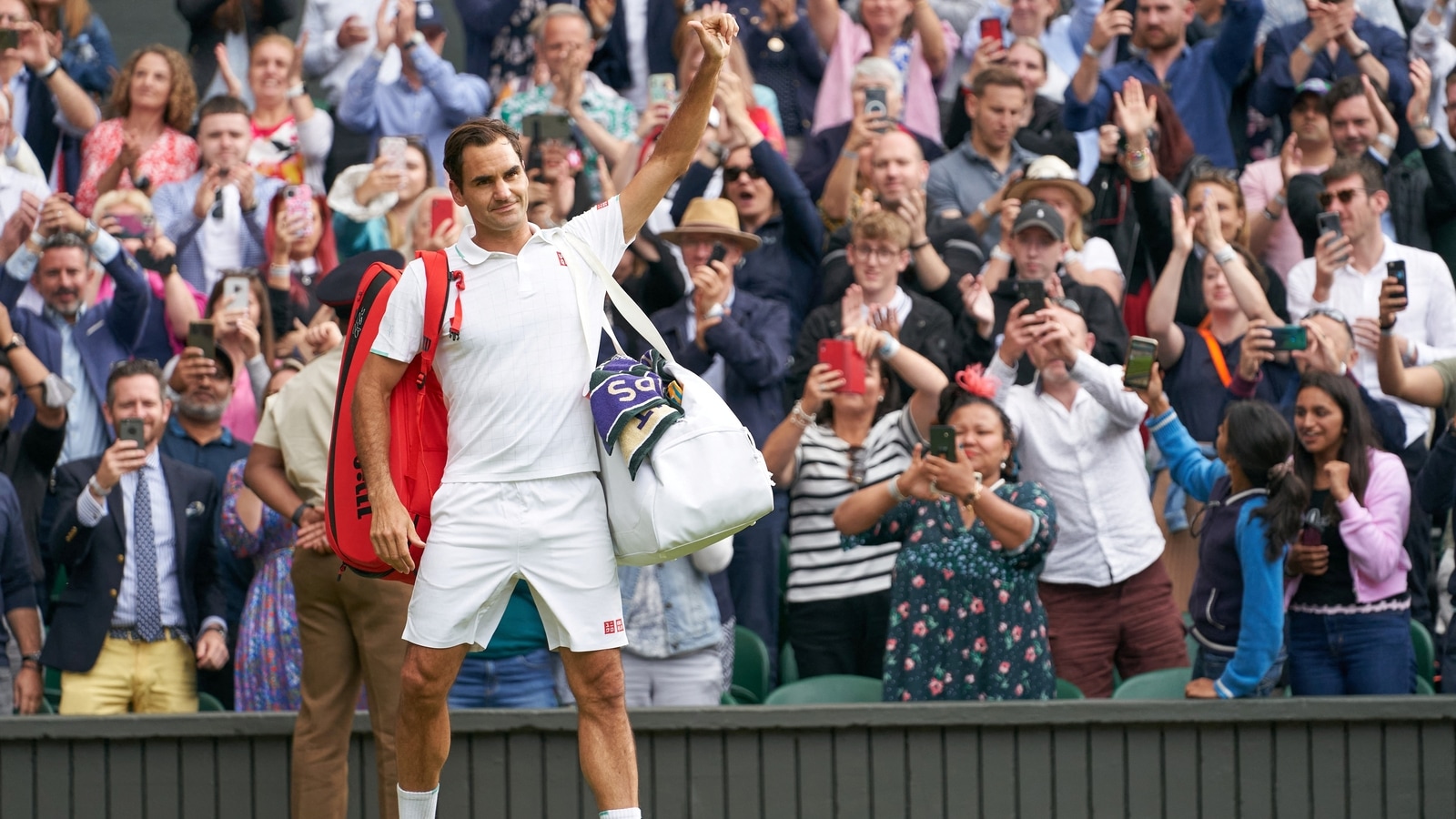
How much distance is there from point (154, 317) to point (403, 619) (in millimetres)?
3305

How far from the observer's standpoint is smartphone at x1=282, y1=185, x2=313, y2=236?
8344mm

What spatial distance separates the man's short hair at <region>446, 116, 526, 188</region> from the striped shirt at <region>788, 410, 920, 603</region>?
102 inches

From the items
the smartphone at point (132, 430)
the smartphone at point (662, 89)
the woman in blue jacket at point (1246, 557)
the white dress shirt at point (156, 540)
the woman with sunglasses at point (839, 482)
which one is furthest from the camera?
the smartphone at point (662, 89)

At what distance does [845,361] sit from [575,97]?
3.05 m

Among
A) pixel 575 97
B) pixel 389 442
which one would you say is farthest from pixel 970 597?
pixel 575 97

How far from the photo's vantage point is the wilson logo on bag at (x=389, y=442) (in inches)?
182

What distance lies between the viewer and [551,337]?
4.61m

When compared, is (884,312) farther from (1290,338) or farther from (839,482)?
(1290,338)

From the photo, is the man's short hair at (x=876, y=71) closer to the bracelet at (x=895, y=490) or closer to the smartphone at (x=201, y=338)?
the bracelet at (x=895, y=490)

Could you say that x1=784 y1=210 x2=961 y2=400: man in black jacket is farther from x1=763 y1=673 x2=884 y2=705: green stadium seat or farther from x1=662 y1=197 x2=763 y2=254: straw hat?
x1=763 y1=673 x2=884 y2=705: green stadium seat

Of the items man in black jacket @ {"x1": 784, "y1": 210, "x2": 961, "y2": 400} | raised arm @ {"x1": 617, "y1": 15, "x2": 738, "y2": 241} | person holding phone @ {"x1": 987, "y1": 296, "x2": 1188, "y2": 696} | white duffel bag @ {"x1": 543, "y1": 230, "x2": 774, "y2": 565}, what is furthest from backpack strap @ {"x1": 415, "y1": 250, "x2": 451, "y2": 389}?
man in black jacket @ {"x1": 784, "y1": 210, "x2": 961, "y2": 400}

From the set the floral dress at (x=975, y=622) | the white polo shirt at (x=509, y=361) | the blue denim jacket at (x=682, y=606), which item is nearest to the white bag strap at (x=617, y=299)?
the white polo shirt at (x=509, y=361)

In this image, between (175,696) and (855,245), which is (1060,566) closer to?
(855,245)

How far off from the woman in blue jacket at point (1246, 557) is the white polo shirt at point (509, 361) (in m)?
2.50
